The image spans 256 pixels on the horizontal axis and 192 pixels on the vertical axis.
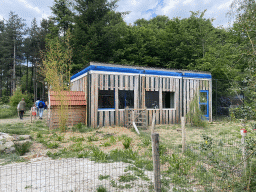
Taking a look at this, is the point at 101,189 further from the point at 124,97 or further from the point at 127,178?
the point at 124,97

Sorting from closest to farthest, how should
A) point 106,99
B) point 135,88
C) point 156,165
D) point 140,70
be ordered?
1. point 156,165
2. point 135,88
3. point 140,70
4. point 106,99

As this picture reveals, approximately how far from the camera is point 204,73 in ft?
45.8

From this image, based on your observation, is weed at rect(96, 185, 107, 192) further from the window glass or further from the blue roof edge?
the window glass

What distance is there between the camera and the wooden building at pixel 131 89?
1034 cm

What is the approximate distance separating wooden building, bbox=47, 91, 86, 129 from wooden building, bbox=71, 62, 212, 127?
589mm

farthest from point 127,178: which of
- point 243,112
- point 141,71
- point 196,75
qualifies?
point 196,75

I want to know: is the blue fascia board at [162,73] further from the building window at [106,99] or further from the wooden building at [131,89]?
the building window at [106,99]

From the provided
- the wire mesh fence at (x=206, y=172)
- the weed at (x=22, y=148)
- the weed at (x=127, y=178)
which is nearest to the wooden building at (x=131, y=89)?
the weed at (x=22, y=148)

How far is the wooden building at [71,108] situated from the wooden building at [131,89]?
589mm

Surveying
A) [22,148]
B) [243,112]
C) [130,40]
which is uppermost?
[130,40]

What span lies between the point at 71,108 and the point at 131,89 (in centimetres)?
367

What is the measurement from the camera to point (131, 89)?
37.2 ft

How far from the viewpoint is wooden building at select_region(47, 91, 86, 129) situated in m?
9.98

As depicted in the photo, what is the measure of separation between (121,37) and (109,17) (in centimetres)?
327
